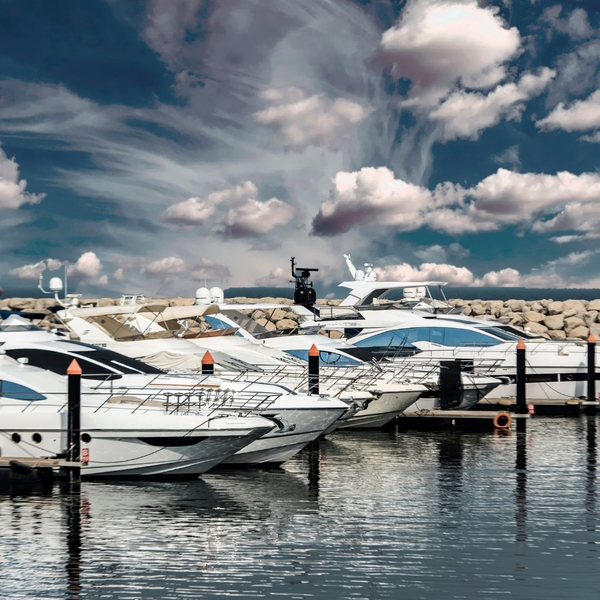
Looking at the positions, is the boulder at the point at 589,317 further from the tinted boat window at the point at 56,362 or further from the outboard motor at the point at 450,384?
the tinted boat window at the point at 56,362

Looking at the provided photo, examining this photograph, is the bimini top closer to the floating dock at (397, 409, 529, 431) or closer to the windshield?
the windshield

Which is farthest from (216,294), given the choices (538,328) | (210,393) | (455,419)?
(538,328)

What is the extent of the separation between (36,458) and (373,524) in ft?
19.4

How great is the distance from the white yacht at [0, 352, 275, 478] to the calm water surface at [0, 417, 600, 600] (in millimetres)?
442

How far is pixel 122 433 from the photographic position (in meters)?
15.3

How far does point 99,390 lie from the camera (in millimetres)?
16344

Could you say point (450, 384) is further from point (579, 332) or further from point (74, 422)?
point (579, 332)

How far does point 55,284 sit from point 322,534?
15306mm

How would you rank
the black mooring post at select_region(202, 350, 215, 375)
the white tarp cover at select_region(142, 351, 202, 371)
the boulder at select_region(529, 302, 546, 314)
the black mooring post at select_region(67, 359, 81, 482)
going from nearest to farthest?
1. the black mooring post at select_region(67, 359, 81, 482)
2. the black mooring post at select_region(202, 350, 215, 375)
3. the white tarp cover at select_region(142, 351, 202, 371)
4. the boulder at select_region(529, 302, 546, 314)

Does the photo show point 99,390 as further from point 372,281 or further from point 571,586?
point 372,281

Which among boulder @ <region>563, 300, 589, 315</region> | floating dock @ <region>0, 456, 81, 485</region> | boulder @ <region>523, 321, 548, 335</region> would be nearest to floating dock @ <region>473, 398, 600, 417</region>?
floating dock @ <region>0, 456, 81, 485</region>

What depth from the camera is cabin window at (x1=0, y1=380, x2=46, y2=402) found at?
1561cm

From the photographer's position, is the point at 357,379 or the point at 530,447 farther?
the point at 357,379

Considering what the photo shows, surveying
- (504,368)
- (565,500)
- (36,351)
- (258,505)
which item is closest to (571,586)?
(565,500)
